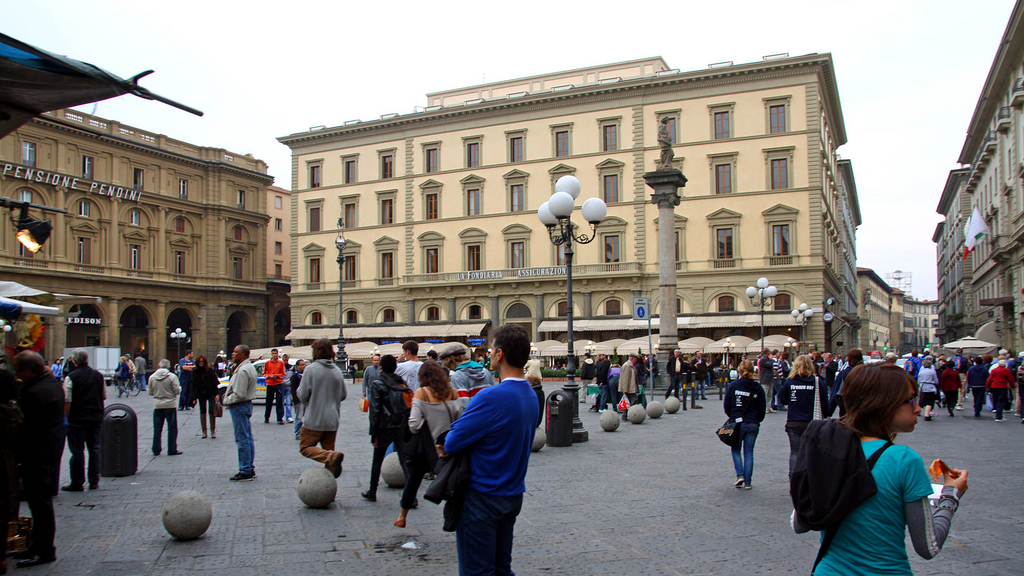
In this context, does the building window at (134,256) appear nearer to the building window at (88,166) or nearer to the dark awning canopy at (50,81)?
the building window at (88,166)

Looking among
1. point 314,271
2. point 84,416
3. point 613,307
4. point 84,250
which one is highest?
point 84,250

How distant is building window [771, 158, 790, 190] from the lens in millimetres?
43562

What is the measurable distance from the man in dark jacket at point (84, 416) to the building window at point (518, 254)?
1610 inches

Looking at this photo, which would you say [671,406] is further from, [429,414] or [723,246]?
[723,246]

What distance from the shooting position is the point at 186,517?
646 cm

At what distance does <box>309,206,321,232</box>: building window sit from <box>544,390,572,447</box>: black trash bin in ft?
153

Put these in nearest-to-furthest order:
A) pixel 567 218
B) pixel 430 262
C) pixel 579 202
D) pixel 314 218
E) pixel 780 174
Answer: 1. pixel 567 218
2. pixel 780 174
3. pixel 579 202
4. pixel 430 262
5. pixel 314 218

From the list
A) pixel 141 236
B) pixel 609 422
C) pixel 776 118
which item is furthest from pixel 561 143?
pixel 609 422

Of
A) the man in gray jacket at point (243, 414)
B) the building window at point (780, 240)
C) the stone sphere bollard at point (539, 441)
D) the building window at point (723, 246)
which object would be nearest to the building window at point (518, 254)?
the building window at point (723, 246)

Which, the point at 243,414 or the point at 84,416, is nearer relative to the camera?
the point at 84,416

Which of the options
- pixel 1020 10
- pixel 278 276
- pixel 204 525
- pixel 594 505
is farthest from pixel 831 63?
pixel 278 276

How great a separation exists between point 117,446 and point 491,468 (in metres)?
7.85

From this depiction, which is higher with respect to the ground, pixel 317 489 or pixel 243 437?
pixel 243 437

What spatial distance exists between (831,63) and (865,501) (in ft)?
149
